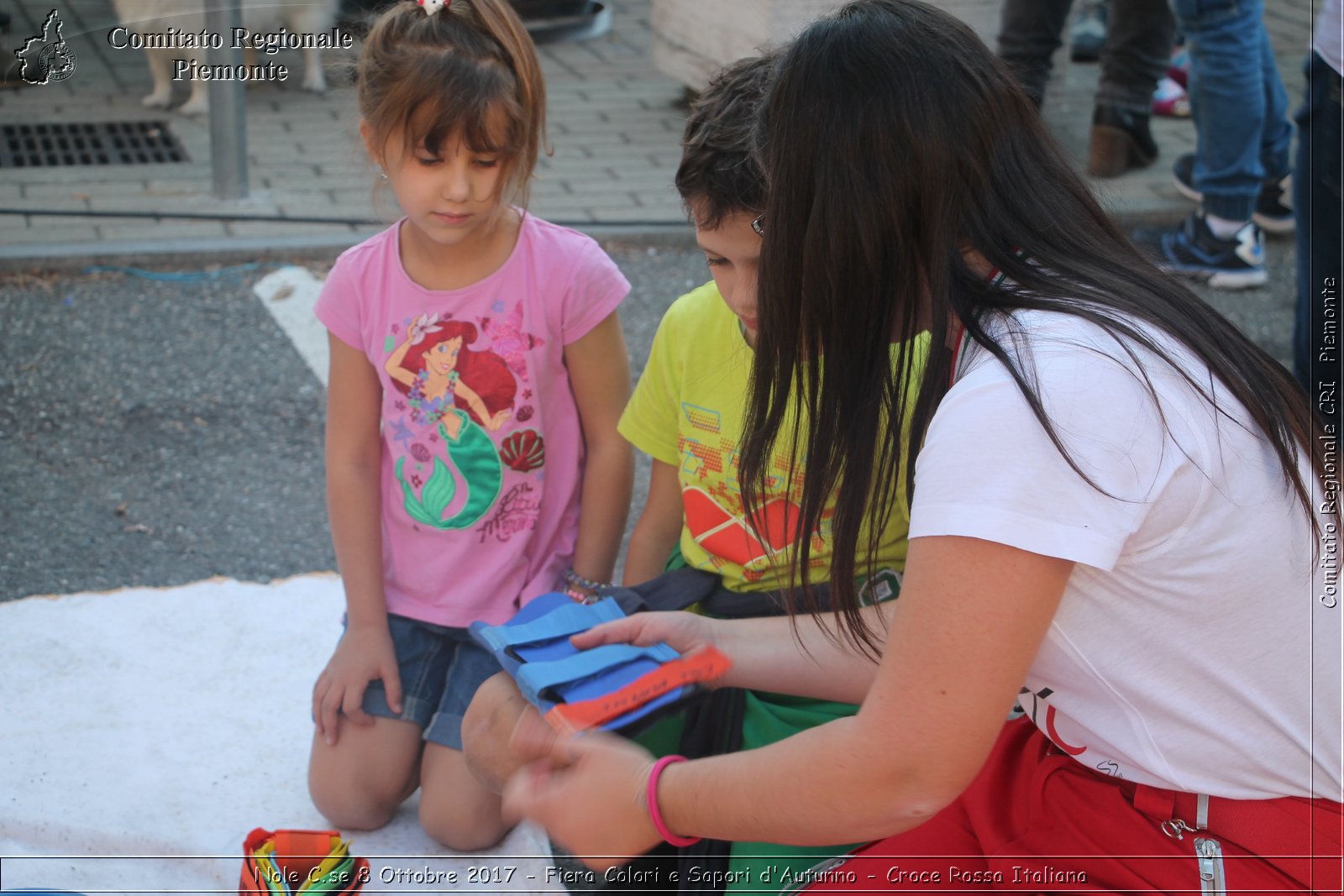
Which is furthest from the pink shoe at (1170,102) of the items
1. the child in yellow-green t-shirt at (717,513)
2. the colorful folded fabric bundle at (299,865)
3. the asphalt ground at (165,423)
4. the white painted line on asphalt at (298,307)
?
the colorful folded fabric bundle at (299,865)

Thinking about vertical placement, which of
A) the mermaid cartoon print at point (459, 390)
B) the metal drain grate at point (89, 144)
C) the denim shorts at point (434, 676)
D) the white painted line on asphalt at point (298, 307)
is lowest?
the metal drain grate at point (89, 144)

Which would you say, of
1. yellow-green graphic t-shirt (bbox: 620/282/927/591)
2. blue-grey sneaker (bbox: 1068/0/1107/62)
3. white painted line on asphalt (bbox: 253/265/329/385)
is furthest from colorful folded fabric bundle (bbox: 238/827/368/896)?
blue-grey sneaker (bbox: 1068/0/1107/62)

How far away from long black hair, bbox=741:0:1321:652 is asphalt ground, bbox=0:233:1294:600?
171 cm

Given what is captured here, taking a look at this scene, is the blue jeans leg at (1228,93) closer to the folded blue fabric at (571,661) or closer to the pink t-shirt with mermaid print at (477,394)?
the pink t-shirt with mermaid print at (477,394)

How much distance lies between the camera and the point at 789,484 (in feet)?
5.46

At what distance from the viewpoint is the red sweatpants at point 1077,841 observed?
1.21 metres

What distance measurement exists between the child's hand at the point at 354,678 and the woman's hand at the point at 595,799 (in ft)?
2.15

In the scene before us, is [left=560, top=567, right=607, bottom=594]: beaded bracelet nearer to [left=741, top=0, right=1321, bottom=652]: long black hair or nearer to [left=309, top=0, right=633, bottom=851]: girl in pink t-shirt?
[left=309, top=0, right=633, bottom=851]: girl in pink t-shirt

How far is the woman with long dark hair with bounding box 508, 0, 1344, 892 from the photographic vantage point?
1.10 meters

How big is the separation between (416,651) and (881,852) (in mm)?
962

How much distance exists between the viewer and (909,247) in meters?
1.17

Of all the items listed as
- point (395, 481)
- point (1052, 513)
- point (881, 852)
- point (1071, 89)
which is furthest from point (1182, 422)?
point (1071, 89)

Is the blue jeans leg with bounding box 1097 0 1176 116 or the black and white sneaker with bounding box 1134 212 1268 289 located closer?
the black and white sneaker with bounding box 1134 212 1268 289

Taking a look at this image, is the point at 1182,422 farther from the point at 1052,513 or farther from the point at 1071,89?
the point at 1071,89
